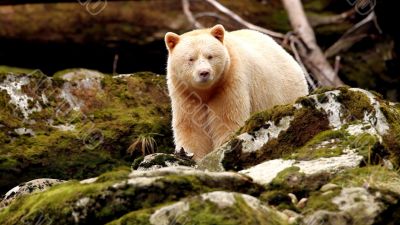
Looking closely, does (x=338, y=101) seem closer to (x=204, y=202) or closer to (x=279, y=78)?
(x=204, y=202)

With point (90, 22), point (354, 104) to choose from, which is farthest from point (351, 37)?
point (354, 104)

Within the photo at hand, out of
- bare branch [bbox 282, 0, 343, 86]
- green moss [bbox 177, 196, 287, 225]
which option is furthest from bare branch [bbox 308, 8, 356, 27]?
green moss [bbox 177, 196, 287, 225]

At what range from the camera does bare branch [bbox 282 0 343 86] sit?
62.4ft

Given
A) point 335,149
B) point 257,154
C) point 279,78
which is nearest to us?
point 335,149

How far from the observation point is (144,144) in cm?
1232

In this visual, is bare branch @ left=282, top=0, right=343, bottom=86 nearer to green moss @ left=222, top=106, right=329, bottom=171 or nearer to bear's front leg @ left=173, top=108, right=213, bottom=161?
bear's front leg @ left=173, top=108, right=213, bottom=161

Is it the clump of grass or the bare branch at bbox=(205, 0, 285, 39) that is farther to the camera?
the bare branch at bbox=(205, 0, 285, 39)

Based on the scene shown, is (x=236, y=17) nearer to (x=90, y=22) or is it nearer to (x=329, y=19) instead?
(x=329, y=19)

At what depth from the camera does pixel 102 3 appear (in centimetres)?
1852

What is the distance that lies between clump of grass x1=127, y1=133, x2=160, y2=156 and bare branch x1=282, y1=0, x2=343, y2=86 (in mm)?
7213

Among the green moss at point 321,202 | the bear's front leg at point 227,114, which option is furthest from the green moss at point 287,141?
the bear's front leg at point 227,114

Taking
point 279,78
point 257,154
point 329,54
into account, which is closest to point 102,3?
point 329,54

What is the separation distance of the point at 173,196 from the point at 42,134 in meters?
5.24

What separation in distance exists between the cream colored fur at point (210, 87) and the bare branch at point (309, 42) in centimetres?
673
